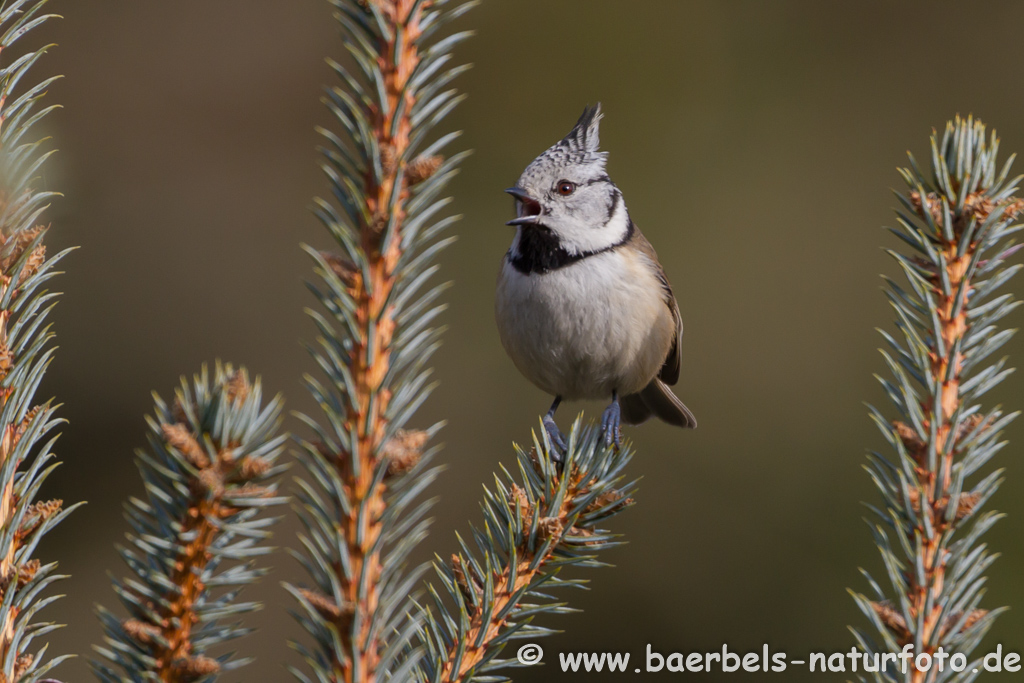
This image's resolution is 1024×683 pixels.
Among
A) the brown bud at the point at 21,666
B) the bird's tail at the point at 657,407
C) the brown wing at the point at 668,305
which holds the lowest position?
the brown bud at the point at 21,666

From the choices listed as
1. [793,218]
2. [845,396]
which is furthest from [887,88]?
[845,396]

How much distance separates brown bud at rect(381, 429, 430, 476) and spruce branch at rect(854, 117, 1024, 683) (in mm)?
466

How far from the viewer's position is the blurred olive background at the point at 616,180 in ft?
12.8

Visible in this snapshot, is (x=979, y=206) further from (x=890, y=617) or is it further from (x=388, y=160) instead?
(x=388, y=160)

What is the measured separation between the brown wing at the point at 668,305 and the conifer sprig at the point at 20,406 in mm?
2225

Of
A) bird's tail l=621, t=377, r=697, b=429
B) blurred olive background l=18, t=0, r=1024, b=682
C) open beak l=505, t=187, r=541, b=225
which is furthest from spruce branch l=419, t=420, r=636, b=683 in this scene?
blurred olive background l=18, t=0, r=1024, b=682

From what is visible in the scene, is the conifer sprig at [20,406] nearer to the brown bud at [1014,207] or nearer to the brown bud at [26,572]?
the brown bud at [26,572]

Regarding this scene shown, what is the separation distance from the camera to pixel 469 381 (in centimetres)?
414

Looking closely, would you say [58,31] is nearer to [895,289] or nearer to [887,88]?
[887,88]

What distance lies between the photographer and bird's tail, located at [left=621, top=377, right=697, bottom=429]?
3460 mm

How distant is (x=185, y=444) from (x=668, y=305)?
253 centimetres

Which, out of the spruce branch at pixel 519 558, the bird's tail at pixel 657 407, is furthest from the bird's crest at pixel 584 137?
the spruce branch at pixel 519 558

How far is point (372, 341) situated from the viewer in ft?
2.60

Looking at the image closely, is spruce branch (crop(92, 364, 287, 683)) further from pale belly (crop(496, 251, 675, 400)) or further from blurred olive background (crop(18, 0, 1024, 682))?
blurred olive background (crop(18, 0, 1024, 682))
